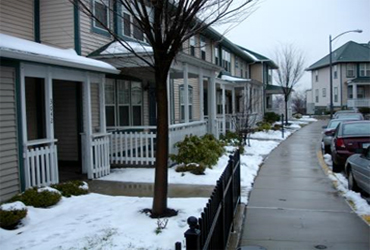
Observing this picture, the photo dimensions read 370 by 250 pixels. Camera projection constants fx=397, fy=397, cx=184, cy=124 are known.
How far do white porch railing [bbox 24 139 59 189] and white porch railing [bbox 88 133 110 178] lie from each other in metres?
1.65

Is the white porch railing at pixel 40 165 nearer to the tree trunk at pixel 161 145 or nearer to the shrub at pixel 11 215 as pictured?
the shrub at pixel 11 215

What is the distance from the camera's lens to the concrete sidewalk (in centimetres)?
574

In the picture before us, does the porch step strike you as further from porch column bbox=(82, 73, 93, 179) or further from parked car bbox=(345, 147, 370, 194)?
parked car bbox=(345, 147, 370, 194)

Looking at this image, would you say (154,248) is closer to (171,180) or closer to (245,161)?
(171,180)

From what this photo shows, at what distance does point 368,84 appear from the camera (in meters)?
50.7

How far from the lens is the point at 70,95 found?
12.1m

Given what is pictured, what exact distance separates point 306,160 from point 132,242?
10.8 metres

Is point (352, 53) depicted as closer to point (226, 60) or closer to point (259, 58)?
point (259, 58)

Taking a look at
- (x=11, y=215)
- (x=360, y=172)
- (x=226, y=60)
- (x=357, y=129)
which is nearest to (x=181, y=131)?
(x=357, y=129)

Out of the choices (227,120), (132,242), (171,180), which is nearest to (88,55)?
(171,180)

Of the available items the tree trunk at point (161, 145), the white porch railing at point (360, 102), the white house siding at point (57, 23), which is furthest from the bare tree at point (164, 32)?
the white porch railing at point (360, 102)

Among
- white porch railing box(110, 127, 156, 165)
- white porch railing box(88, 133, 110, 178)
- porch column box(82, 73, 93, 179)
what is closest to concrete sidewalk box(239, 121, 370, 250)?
white porch railing box(110, 127, 156, 165)

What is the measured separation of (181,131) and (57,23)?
16.6 ft

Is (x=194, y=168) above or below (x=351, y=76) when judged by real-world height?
below
